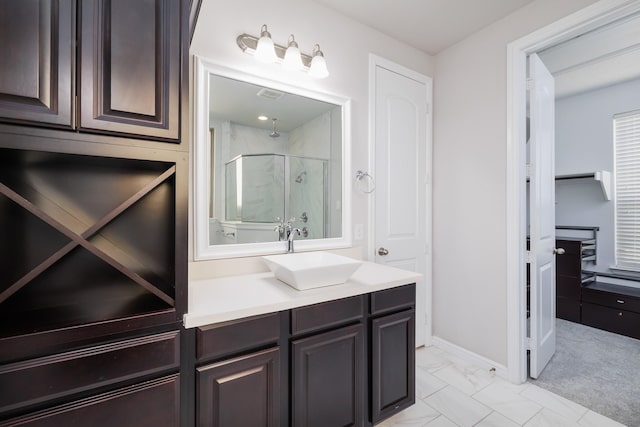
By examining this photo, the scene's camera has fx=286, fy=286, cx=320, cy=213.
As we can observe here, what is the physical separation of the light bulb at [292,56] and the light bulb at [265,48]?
10cm

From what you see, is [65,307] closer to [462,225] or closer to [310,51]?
[310,51]

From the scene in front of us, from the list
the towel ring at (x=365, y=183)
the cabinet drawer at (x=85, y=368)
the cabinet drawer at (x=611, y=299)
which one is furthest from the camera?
the cabinet drawer at (x=611, y=299)

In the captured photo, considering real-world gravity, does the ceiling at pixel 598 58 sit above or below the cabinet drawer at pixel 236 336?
above

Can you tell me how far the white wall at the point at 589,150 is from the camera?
10.8 ft

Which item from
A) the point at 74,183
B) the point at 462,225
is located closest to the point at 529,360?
the point at 462,225

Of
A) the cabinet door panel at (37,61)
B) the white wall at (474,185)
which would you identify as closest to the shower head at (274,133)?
the cabinet door panel at (37,61)

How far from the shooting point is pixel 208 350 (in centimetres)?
109

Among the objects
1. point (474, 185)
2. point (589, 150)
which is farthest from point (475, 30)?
point (589, 150)

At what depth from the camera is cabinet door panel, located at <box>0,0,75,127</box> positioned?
85cm

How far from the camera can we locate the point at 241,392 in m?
1.15

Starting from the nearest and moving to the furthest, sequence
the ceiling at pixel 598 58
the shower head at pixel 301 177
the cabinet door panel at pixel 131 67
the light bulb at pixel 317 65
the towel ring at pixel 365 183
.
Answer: the cabinet door panel at pixel 131 67 < the light bulb at pixel 317 65 < the shower head at pixel 301 177 < the towel ring at pixel 365 183 < the ceiling at pixel 598 58

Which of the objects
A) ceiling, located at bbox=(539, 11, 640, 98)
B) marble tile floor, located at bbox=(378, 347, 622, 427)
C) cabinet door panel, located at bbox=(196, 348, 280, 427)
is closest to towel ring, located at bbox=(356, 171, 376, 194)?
cabinet door panel, located at bbox=(196, 348, 280, 427)

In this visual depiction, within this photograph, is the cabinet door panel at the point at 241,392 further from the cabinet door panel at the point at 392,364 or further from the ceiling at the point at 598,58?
the ceiling at the point at 598,58

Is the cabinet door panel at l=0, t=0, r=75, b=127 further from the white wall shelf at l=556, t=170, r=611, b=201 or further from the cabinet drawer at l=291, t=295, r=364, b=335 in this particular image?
the white wall shelf at l=556, t=170, r=611, b=201
